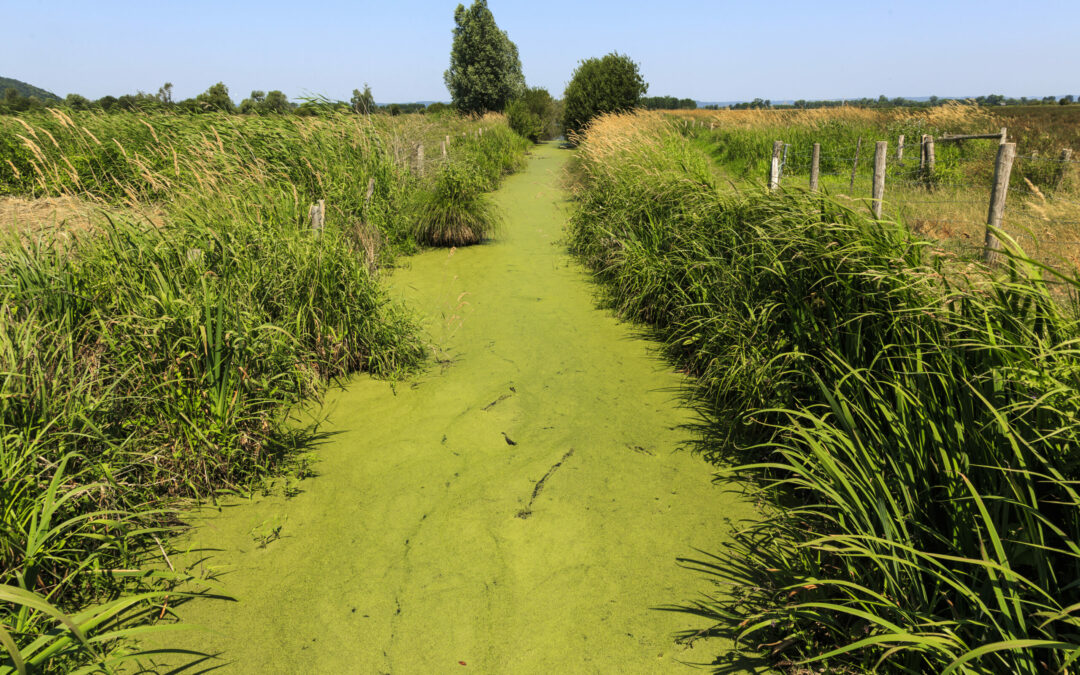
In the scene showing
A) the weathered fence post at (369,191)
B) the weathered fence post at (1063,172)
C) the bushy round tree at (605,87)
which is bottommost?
the weathered fence post at (1063,172)

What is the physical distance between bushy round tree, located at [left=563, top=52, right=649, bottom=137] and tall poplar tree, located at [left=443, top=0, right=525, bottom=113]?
760 centimetres

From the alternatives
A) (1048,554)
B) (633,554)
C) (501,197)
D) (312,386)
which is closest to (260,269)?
(312,386)

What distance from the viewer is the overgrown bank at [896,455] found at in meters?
1.60

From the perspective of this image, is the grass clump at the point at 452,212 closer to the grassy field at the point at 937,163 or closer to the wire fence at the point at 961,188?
the grassy field at the point at 937,163

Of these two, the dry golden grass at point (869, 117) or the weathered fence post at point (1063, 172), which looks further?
the dry golden grass at point (869, 117)

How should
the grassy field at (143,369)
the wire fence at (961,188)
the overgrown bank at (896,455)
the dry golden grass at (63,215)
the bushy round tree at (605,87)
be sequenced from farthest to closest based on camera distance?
the bushy round tree at (605,87), the wire fence at (961,188), the dry golden grass at (63,215), the grassy field at (143,369), the overgrown bank at (896,455)

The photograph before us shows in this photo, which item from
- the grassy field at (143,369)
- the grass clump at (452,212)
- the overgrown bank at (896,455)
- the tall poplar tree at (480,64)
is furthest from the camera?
the tall poplar tree at (480,64)

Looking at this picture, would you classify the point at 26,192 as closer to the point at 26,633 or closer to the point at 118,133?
the point at 118,133

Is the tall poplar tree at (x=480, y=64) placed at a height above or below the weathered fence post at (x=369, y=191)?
above

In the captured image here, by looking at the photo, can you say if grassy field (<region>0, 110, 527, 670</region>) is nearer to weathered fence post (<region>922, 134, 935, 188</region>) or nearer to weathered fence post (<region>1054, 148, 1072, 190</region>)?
weathered fence post (<region>1054, 148, 1072, 190</region>)

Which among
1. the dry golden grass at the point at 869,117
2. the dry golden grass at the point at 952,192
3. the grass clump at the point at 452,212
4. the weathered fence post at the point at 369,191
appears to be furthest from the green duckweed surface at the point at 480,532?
the dry golden grass at the point at 869,117

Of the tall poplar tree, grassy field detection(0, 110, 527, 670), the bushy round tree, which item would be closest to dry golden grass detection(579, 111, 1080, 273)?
grassy field detection(0, 110, 527, 670)

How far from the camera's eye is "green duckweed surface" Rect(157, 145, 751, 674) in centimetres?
210

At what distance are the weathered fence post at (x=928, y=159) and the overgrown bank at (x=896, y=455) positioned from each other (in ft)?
26.0
